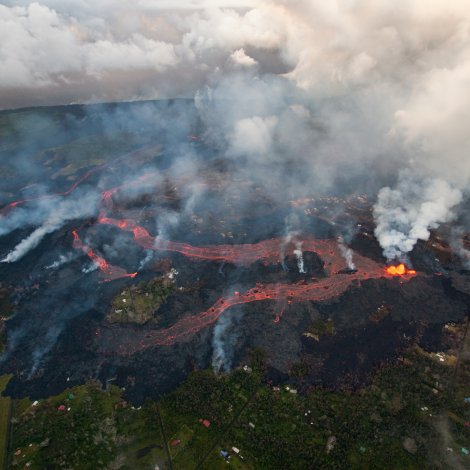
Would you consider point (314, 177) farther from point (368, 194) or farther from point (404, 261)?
point (404, 261)

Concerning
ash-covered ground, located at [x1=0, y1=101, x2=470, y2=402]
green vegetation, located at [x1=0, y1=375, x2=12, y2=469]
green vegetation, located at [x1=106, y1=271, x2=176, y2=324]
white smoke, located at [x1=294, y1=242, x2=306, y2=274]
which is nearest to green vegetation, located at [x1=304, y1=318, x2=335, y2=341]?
ash-covered ground, located at [x1=0, y1=101, x2=470, y2=402]

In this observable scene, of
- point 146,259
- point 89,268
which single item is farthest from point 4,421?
point 146,259

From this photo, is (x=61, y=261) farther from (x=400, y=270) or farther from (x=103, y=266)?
(x=400, y=270)

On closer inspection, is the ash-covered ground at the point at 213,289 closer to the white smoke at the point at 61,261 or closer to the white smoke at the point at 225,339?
the white smoke at the point at 225,339

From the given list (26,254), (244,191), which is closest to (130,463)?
(26,254)

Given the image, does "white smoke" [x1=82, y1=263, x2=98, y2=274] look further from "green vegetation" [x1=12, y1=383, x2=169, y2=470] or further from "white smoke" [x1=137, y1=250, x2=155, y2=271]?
"green vegetation" [x1=12, y1=383, x2=169, y2=470]

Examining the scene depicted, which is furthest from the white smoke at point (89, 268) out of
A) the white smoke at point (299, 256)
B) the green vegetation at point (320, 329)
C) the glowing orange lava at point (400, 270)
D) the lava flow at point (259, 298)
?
the glowing orange lava at point (400, 270)
